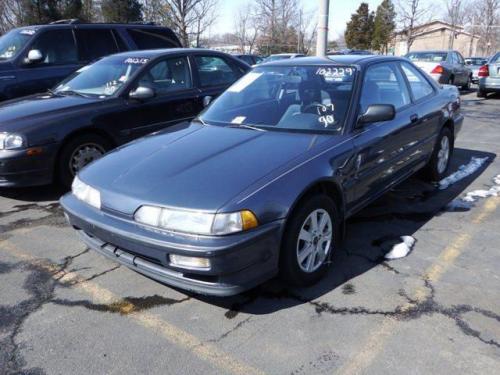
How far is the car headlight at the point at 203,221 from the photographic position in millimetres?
2525

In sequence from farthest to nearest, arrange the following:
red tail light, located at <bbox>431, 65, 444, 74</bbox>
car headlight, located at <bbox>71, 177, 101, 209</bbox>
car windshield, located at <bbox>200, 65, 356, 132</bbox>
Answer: red tail light, located at <bbox>431, 65, 444, 74</bbox> → car windshield, located at <bbox>200, 65, 356, 132</bbox> → car headlight, located at <bbox>71, 177, 101, 209</bbox>

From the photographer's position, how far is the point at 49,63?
7402mm

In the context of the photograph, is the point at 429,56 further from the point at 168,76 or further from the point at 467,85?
the point at 168,76

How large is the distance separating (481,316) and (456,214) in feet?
6.21

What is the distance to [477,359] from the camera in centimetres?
243

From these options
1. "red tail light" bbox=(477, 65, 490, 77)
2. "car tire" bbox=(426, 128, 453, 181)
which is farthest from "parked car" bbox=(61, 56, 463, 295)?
"red tail light" bbox=(477, 65, 490, 77)

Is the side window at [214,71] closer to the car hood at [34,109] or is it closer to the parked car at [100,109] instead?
the parked car at [100,109]

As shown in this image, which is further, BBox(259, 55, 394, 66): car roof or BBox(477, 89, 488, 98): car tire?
BBox(477, 89, 488, 98): car tire

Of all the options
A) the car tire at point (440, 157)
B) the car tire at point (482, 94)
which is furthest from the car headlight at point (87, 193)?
the car tire at point (482, 94)

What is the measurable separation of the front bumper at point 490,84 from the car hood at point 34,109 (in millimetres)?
12265

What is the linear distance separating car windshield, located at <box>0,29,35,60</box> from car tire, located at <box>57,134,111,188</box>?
10.2ft

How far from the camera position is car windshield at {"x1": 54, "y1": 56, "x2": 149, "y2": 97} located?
5500 millimetres

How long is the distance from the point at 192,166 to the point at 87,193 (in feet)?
2.45

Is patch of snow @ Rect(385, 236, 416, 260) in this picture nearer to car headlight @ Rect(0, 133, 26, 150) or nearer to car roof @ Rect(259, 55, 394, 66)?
car roof @ Rect(259, 55, 394, 66)
